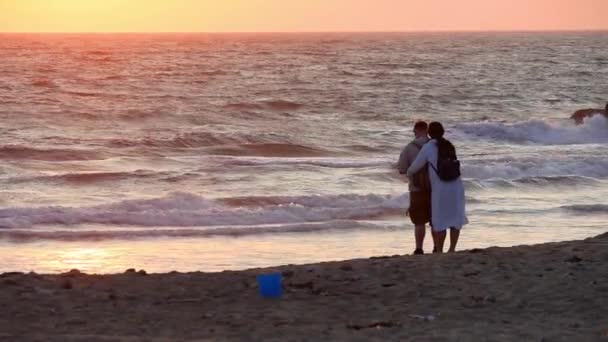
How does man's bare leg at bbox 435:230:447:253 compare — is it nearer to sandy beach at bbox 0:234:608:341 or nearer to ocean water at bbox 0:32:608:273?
sandy beach at bbox 0:234:608:341

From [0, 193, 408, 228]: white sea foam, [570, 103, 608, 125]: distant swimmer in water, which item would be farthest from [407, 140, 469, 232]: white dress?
[570, 103, 608, 125]: distant swimmer in water

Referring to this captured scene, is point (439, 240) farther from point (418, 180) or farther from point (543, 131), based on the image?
point (543, 131)

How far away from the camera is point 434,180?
10.4 metres

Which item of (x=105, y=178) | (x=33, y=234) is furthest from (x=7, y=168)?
(x=33, y=234)

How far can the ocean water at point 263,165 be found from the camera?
47.9 ft

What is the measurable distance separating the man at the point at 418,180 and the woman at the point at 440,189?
0.39 feet

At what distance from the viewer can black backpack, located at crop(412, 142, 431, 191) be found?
10.4 metres

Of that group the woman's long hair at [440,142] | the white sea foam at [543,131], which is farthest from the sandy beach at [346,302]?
the white sea foam at [543,131]

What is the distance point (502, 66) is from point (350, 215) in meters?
53.7

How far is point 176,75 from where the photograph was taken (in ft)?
182

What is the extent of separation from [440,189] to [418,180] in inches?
9.2

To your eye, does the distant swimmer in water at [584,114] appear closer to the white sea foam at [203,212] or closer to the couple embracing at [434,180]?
the white sea foam at [203,212]

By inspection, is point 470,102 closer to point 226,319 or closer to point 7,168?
point 7,168

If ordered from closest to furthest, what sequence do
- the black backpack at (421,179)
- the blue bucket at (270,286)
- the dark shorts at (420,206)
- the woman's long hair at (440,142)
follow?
the blue bucket at (270,286) → the woman's long hair at (440,142) → the black backpack at (421,179) → the dark shorts at (420,206)
